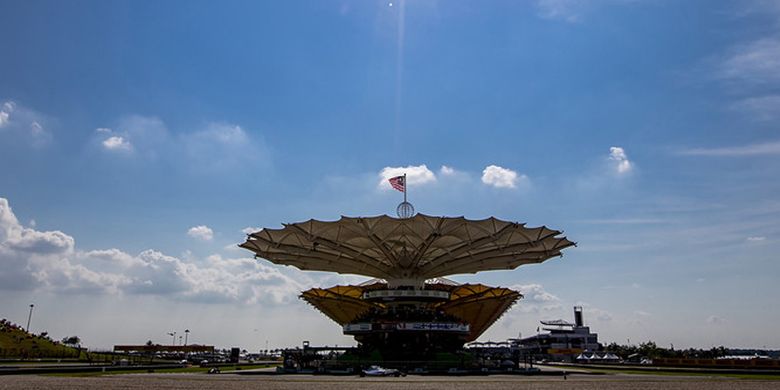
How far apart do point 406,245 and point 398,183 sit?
37.4ft

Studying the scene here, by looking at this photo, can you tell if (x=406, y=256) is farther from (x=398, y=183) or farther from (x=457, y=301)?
(x=457, y=301)

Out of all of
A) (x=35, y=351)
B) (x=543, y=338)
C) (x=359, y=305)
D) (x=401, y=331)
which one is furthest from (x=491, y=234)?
(x=543, y=338)

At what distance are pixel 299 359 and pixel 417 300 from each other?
905 inches

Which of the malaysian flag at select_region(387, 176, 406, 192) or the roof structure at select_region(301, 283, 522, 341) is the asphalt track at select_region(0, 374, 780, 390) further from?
the roof structure at select_region(301, 283, 522, 341)

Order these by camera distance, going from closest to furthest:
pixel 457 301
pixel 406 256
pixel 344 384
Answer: pixel 344 384, pixel 406 256, pixel 457 301

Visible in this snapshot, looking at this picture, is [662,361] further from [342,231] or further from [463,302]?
[342,231]

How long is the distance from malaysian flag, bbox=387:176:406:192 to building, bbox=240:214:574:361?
4.19 metres

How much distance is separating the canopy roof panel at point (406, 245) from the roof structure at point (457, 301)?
586 inches

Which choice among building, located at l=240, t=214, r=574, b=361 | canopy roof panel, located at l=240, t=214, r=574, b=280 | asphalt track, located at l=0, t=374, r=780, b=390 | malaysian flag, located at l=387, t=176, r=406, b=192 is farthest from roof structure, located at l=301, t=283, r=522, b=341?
asphalt track, located at l=0, t=374, r=780, b=390

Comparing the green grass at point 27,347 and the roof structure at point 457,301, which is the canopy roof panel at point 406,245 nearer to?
the roof structure at point 457,301

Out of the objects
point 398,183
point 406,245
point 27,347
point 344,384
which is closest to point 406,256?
point 406,245

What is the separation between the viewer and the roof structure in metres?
101

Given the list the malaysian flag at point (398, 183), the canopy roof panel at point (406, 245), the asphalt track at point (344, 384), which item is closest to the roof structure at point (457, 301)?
the canopy roof panel at point (406, 245)

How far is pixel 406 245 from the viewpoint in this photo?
253 ft
